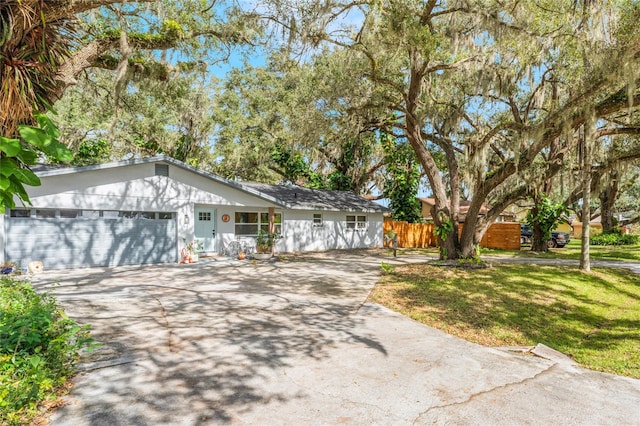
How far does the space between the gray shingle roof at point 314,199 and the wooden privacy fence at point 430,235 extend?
5.83 ft

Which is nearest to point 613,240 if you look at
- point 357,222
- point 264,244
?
point 357,222

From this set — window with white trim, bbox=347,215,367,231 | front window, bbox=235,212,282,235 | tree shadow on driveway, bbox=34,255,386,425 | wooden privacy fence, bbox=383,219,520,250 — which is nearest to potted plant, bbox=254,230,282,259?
front window, bbox=235,212,282,235

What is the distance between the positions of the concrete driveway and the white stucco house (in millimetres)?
5391

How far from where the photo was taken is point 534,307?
7.89 meters

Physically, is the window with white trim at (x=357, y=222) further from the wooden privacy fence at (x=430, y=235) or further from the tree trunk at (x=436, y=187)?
the tree trunk at (x=436, y=187)

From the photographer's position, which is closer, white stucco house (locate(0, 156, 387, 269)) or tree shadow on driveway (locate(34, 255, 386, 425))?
tree shadow on driveway (locate(34, 255, 386, 425))

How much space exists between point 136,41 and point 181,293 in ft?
19.9

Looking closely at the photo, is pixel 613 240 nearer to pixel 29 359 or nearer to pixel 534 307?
pixel 534 307

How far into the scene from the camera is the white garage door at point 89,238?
11070 millimetres

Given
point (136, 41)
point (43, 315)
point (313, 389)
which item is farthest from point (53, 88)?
point (136, 41)

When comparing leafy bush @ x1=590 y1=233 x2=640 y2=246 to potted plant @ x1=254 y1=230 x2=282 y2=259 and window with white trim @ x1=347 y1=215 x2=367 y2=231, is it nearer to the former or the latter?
window with white trim @ x1=347 y1=215 x2=367 y2=231

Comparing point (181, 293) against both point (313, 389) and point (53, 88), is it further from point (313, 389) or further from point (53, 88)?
point (53, 88)

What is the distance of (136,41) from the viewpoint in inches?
327

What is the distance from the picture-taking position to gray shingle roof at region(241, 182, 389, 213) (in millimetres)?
18453
